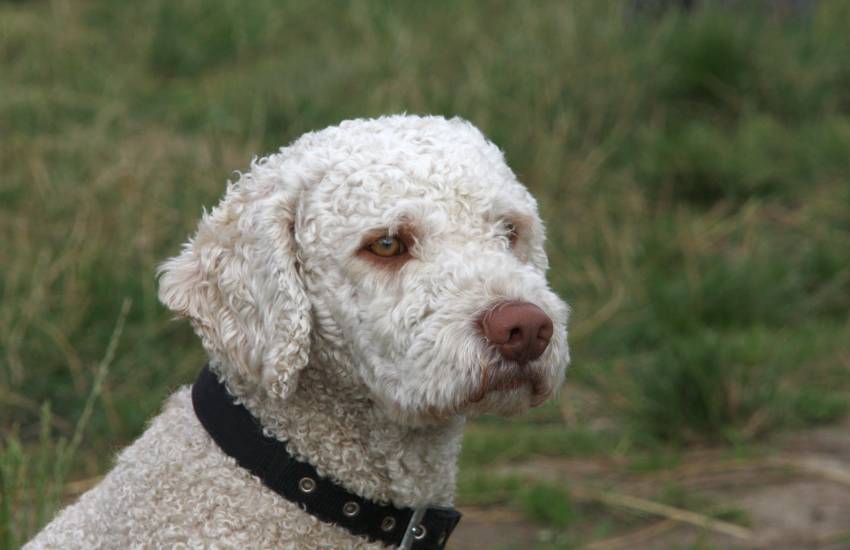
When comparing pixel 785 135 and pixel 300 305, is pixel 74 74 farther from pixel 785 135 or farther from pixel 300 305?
pixel 300 305

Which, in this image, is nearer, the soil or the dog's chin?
the dog's chin

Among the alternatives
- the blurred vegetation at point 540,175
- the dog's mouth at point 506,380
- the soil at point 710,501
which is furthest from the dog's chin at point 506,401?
the blurred vegetation at point 540,175

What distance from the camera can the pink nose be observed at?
8.76 feet

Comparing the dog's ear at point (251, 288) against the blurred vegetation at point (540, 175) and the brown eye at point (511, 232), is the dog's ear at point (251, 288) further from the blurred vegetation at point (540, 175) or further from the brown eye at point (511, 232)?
the blurred vegetation at point (540, 175)

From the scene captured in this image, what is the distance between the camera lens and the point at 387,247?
289cm

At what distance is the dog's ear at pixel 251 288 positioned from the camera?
281 cm

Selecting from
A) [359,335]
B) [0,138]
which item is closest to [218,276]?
[359,335]

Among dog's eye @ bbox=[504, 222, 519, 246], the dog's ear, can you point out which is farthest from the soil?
the dog's ear

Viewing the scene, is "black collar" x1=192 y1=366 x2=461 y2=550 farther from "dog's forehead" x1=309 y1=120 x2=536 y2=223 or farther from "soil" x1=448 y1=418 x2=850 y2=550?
"soil" x1=448 y1=418 x2=850 y2=550

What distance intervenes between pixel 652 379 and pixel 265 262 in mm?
2833

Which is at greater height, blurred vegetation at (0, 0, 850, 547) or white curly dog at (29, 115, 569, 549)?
white curly dog at (29, 115, 569, 549)

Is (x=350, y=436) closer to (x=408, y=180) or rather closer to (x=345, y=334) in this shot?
(x=345, y=334)

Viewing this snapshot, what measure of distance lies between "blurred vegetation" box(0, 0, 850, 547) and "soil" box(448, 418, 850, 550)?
118 millimetres

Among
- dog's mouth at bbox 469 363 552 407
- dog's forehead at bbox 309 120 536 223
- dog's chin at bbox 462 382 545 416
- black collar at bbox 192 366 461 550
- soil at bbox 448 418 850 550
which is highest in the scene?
dog's forehead at bbox 309 120 536 223
